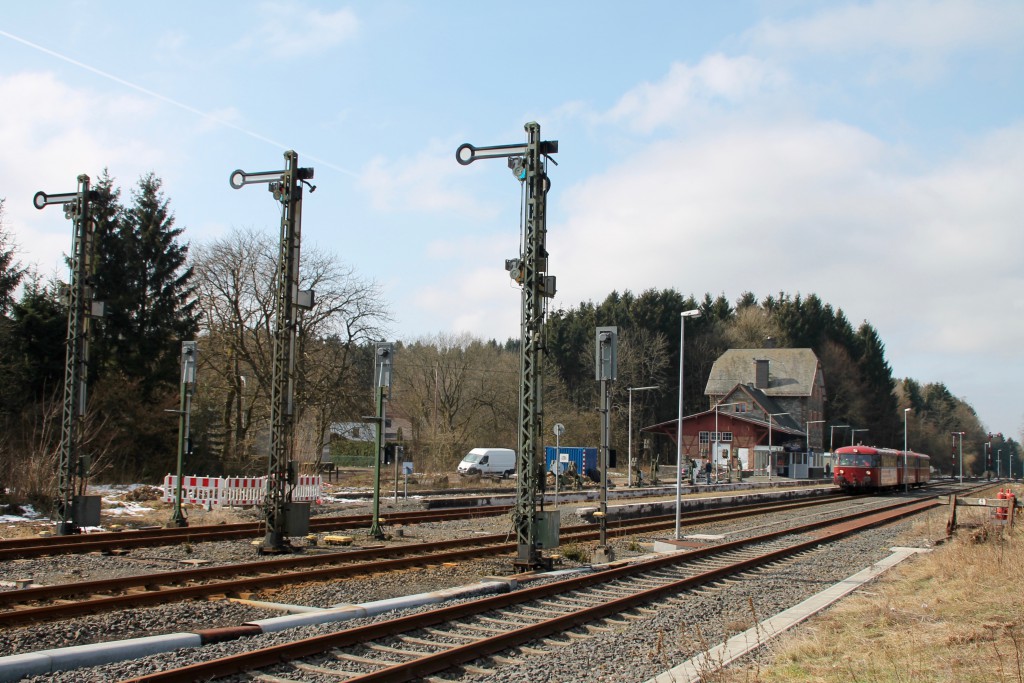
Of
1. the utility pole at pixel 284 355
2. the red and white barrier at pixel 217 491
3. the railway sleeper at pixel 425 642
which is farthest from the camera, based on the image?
the red and white barrier at pixel 217 491

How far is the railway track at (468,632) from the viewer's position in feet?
24.4

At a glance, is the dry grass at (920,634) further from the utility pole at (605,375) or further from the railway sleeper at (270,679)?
the utility pole at (605,375)

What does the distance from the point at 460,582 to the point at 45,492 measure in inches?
608

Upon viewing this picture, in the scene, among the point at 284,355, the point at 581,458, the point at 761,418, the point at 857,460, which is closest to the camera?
the point at 284,355

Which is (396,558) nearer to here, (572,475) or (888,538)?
(888,538)

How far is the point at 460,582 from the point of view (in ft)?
43.8

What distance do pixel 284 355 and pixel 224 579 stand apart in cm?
446

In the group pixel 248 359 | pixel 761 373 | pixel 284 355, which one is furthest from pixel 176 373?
pixel 761 373

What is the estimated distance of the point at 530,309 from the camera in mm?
14414

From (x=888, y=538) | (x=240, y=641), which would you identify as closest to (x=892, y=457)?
(x=888, y=538)

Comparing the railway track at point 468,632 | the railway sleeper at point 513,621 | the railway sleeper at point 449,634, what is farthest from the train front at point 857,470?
the railway sleeper at point 449,634

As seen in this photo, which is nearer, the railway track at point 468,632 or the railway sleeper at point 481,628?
the railway track at point 468,632

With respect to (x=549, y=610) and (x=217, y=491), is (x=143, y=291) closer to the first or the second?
(x=217, y=491)

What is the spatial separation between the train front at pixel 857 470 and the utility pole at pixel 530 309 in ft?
126
